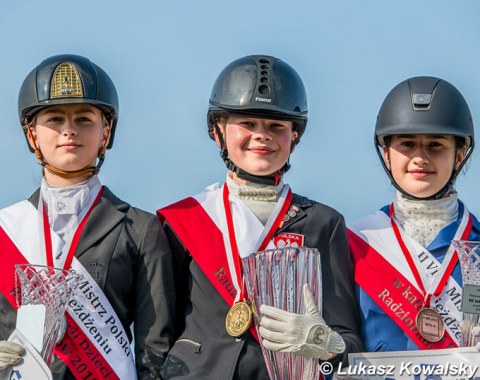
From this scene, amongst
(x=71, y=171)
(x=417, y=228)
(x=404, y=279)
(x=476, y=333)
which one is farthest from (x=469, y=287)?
(x=71, y=171)

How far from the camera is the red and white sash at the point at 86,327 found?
12.2 metres

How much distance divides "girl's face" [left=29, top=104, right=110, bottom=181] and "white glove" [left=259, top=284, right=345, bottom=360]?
241 centimetres

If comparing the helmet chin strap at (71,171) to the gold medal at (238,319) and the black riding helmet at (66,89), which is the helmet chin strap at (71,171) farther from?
the gold medal at (238,319)

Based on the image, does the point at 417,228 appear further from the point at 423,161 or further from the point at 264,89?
the point at 264,89

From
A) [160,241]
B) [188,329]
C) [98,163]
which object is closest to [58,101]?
[98,163]

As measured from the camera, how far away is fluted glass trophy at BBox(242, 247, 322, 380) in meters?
11.2

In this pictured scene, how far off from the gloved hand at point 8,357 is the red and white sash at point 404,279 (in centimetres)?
316

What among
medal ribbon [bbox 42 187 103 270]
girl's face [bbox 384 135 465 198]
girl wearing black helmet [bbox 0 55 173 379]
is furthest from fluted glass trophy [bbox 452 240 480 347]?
medal ribbon [bbox 42 187 103 270]

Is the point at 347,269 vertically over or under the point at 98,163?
under

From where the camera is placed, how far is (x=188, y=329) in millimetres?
12195

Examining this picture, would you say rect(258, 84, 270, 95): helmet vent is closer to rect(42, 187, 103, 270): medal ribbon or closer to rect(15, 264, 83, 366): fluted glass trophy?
rect(42, 187, 103, 270): medal ribbon

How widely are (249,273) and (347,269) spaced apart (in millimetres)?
1458

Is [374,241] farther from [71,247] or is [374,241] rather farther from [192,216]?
[71,247]

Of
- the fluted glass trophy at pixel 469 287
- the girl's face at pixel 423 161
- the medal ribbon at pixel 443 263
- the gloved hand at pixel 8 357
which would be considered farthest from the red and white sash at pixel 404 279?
the gloved hand at pixel 8 357
